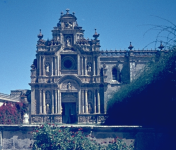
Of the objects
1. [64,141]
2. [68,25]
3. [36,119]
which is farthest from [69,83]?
[64,141]

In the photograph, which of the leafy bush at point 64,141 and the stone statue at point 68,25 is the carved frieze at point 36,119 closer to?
the stone statue at point 68,25

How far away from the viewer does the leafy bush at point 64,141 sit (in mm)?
Answer: 10414

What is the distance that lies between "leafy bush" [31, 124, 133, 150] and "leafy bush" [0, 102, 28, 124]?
19053 millimetres

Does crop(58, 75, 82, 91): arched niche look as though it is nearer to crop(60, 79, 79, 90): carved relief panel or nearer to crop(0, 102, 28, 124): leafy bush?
crop(60, 79, 79, 90): carved relief panel

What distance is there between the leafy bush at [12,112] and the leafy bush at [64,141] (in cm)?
1905

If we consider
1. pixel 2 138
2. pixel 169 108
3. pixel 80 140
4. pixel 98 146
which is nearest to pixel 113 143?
pixel 98 146

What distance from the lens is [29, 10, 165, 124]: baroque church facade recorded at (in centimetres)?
3194

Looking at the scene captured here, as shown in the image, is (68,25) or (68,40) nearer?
(68,40)

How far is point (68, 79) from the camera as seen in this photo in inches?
1275

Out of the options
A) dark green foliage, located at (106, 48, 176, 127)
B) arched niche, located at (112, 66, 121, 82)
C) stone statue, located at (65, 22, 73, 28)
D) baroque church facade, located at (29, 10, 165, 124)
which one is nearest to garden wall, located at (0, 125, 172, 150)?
dark green foliage, located at (106, 48, 176, 127)

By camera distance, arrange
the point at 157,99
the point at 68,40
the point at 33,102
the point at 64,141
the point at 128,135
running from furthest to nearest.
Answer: the point at 68,40 < the point at 33,102 < the point at 157,99 < the point at 128,135 < the point at 64,141

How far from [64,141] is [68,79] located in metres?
22.0

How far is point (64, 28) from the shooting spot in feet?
109

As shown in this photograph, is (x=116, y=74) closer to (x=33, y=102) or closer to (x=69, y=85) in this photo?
(x=69, y=85)
